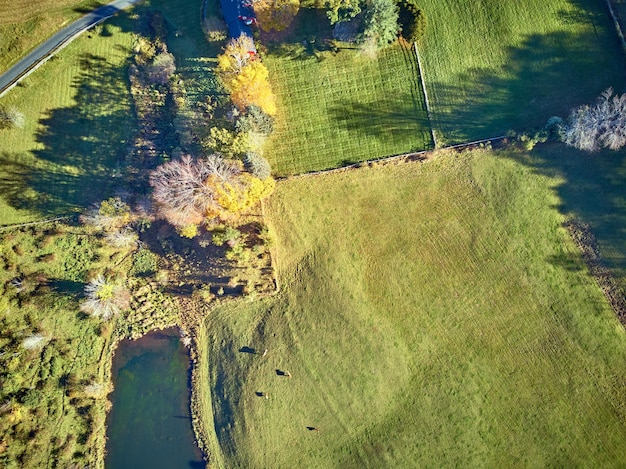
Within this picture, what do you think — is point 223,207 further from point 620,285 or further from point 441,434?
point 620,285

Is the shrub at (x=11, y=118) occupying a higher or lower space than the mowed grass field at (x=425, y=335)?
higher

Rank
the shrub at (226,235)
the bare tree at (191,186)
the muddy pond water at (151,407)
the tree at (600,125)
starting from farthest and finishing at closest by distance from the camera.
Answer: the muddy pond water at (151,407) → the shrub at (226,235) → the bare tree at (191,186) → the tree at (600,125)

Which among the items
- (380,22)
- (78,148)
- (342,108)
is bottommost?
(342,108)

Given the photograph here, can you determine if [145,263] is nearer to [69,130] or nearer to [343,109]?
[69,130]

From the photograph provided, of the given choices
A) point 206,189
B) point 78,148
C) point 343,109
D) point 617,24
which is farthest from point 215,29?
point 617,24

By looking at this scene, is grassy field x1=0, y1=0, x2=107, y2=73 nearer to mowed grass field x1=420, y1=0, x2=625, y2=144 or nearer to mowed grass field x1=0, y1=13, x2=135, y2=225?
mowed grass field x1=0, y1=13, x2=135, y2=225

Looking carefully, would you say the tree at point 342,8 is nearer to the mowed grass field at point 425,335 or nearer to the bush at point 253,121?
the bush at point 253,121

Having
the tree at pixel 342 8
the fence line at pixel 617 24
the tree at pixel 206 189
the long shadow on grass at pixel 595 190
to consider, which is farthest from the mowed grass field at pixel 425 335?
the tree at pixel 342 8
